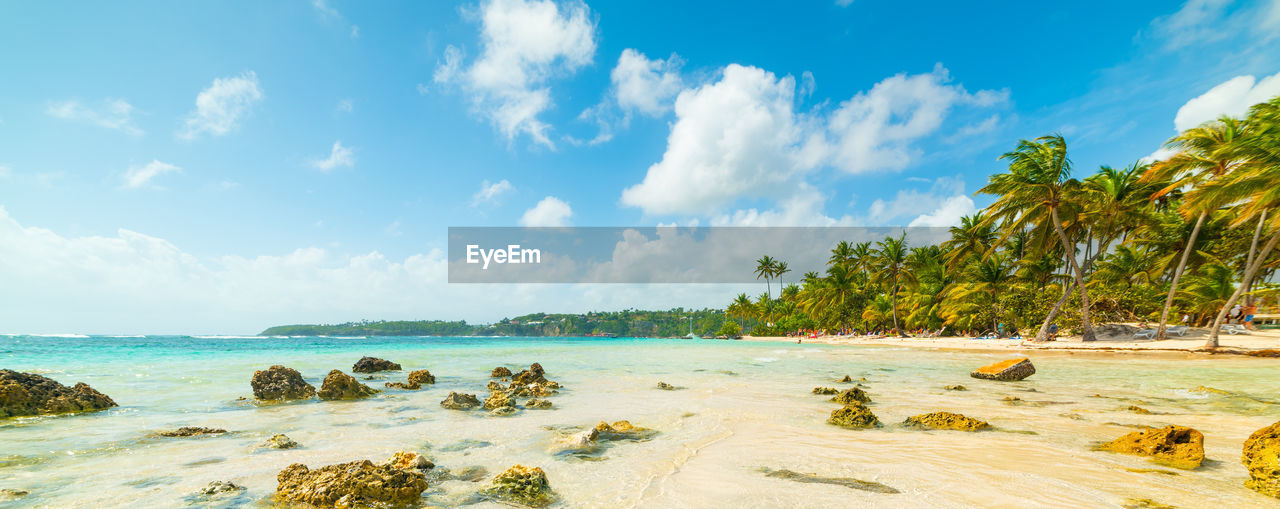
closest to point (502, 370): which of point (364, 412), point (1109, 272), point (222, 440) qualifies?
point (364, 412)

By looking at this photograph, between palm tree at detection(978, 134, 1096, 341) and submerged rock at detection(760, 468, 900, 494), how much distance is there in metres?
28.0

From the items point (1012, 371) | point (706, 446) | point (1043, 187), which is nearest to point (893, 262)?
point (1043, 187)

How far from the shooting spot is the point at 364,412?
8.88 meters

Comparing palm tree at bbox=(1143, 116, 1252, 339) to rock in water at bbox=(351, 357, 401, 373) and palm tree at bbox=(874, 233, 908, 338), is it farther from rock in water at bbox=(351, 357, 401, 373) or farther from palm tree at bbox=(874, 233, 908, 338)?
rock in water at bbox=(351, 357, 401, 373)

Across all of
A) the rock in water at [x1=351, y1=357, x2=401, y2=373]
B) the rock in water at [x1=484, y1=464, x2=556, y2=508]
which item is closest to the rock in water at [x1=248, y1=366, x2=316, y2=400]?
the rock in water at [x1=351, y1=357, x2=401, y2=373]

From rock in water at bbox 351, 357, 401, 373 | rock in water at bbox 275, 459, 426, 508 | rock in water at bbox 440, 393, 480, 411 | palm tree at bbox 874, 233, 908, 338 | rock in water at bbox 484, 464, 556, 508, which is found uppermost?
palm tree at bbox 874, 233, 908, 338

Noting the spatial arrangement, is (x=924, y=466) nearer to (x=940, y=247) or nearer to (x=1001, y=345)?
(x=1001, y=345)

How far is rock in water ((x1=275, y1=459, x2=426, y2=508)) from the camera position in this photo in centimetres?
398

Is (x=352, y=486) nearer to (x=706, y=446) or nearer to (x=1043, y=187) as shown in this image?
(x=706, y=446)

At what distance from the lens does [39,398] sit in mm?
8508

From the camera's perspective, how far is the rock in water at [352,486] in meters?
3.98

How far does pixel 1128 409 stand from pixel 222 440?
1460cm

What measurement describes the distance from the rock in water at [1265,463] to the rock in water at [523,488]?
6.20 m

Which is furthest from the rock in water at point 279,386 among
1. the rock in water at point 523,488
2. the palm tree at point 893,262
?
the palm tree at point 893,262
